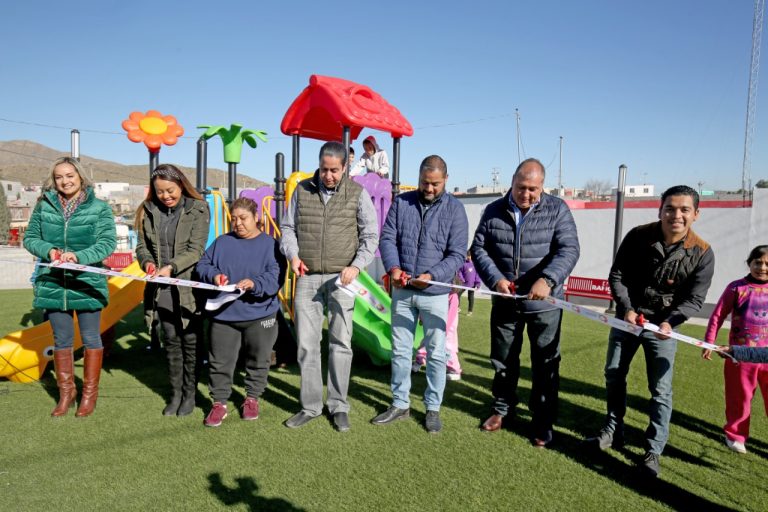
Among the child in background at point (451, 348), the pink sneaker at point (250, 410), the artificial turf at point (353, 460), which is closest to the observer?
the artificial turf at point (353, 460)

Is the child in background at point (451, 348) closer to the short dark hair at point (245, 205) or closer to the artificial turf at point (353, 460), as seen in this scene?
the artificial turf at point (353, 460)

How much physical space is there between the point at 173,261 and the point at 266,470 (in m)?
1.68

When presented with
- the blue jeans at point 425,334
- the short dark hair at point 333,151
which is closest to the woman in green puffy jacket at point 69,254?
the short dark hair at point 333,151

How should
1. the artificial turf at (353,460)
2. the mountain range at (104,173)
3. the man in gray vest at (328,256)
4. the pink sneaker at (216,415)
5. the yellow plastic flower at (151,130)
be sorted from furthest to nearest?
1. the mountain range at (104,173)
2. the yellow plastic flower at (151,130)
3. the pink sneaker at (216,415)
4. the man in gray vest at (328,256)
5. the artificial turf at (353,460)

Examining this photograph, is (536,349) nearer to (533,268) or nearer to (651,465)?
(533,268)

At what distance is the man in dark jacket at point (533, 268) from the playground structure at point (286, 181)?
5.90 ft

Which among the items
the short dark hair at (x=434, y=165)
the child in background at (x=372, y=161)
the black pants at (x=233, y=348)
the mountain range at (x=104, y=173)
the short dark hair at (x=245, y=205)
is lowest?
the black pants at (x=233, y=348)

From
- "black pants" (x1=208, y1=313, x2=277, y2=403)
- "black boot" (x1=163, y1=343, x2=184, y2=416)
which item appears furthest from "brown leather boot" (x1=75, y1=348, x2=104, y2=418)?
"black pants" (x1=208, y1=313, x2=277, y2=403)

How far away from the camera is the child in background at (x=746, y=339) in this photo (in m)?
3.49

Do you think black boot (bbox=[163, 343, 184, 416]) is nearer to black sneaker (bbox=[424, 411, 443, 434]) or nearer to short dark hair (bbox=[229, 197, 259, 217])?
short dark hair (bbox=[229, 197, 259, 217])

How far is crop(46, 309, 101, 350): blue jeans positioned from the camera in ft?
12.3

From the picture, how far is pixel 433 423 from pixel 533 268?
1.38 meters

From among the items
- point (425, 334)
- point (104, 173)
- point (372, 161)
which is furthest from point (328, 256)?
point (104, 173)

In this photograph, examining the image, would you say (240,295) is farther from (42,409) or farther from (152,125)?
(152,125)
